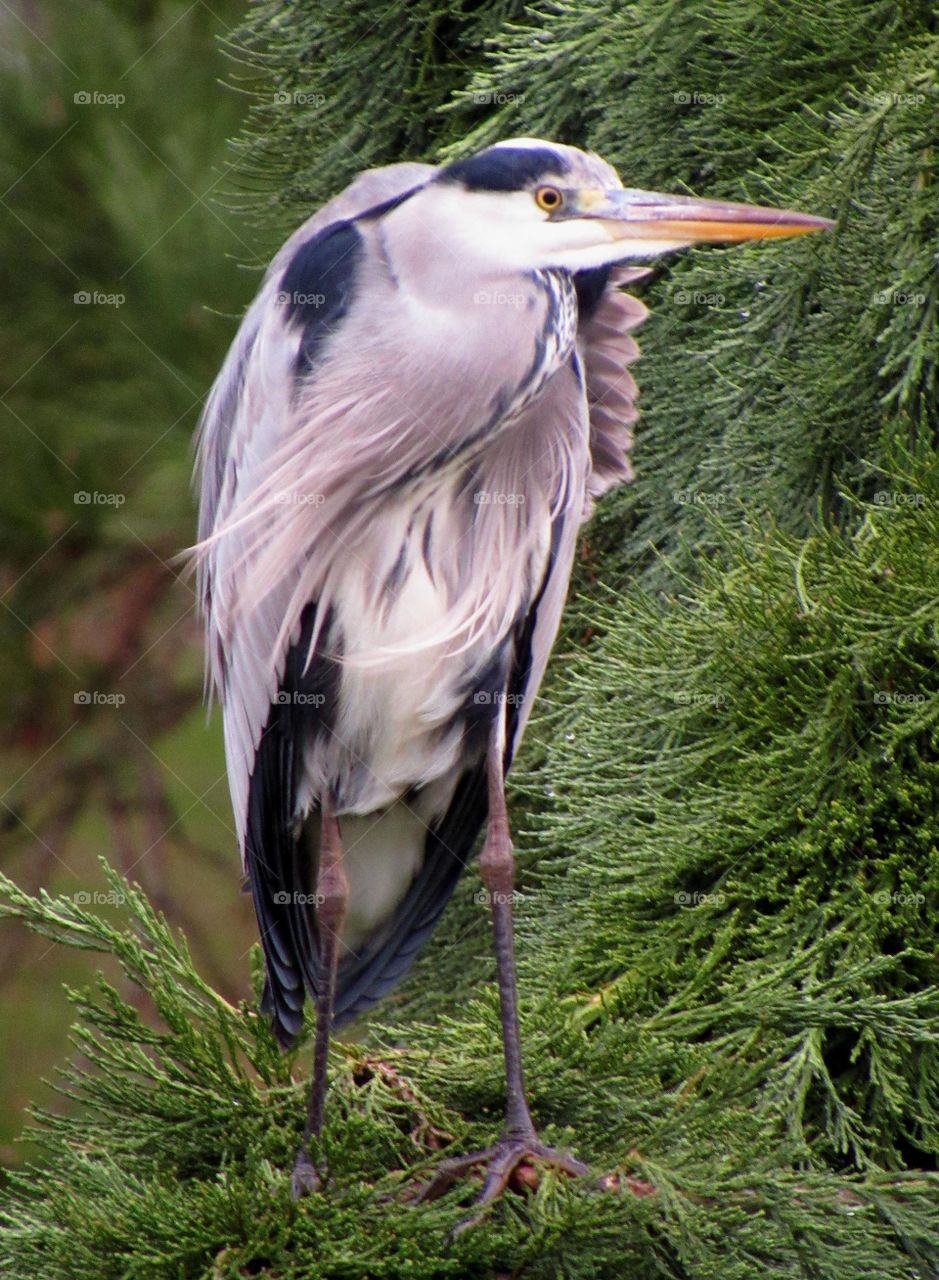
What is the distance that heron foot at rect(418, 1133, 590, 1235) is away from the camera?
82 cm

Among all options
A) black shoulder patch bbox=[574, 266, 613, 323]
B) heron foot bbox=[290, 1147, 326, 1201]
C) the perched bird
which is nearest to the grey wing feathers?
the perched bird

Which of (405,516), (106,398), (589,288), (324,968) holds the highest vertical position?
(589,288)

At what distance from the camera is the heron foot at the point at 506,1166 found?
82 cm

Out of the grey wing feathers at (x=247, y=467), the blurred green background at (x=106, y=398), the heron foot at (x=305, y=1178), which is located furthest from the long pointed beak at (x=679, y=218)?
the blurred green background at (x=106, y=398)

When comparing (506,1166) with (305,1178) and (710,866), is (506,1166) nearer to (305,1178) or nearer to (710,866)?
(305,1178)

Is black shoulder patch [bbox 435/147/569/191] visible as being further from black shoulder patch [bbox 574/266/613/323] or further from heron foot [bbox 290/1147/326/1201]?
heron foot [bbox 290/1147/326/1201]

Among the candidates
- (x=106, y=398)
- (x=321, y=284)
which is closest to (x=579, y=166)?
(x=321, y=284)

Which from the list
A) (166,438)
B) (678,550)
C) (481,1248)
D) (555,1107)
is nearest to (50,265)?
(166,438)

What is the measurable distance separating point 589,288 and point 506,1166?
21.2 inches

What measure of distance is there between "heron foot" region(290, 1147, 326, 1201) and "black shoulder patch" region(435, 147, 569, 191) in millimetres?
568

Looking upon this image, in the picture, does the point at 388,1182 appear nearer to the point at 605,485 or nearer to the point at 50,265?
the point at 605,485

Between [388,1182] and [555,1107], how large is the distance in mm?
136

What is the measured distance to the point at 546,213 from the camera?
934mm

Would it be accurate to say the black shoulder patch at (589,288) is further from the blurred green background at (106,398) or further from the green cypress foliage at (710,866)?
the blurred green background at (106,398)
